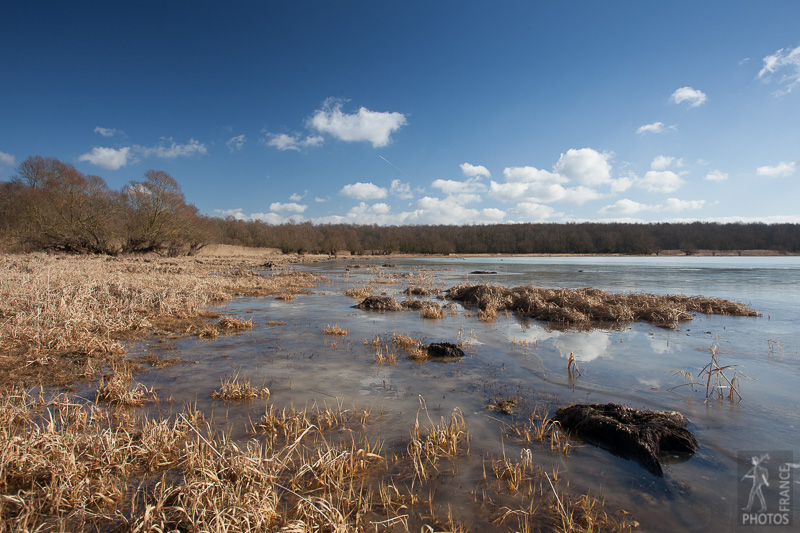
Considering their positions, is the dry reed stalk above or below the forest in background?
below

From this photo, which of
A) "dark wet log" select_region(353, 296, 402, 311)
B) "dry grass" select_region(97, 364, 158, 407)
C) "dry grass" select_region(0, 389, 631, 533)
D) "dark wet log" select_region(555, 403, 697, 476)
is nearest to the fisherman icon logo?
"dark wet log" select_region(555, 403, 697, 476)

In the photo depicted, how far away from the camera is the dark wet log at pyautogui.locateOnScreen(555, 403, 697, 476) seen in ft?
13.5

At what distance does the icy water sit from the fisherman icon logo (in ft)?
0.14

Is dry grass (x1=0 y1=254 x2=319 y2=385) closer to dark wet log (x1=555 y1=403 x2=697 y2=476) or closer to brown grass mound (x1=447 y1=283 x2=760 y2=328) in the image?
dark wet log (x1=555 y1=403 x2=697 y2=476)

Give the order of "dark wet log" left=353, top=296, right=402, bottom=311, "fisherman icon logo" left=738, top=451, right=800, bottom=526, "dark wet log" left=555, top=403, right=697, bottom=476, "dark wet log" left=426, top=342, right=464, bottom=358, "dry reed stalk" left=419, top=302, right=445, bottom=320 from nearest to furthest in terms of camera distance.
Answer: "fisherman icon logo" left=738, top=451, right=800, bottom=526 < "dark wet log" left=555, top=403, right=697, bottom=476 < "dark wet log" left=426, top=342, right=464, bottom=358 < "dry reed stalk" left=419, top=302, right=445, bottom=320 < "dark wet log" left=353, top=296, right=402, bottom=311

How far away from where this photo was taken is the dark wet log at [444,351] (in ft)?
26.7

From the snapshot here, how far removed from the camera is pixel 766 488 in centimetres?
362

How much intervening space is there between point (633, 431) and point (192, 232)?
50.5 meters

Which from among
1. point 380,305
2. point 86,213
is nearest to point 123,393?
point 380,305

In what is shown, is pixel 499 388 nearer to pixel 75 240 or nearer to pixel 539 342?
pixel 539 342

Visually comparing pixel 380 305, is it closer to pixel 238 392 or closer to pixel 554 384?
pixel 554 384

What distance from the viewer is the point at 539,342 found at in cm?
950

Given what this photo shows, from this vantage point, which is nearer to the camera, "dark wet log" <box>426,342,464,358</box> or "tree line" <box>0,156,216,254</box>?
"dark wet log" <box>426,342,464,358</box>

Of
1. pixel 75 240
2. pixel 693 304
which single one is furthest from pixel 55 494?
pixel 75 240
